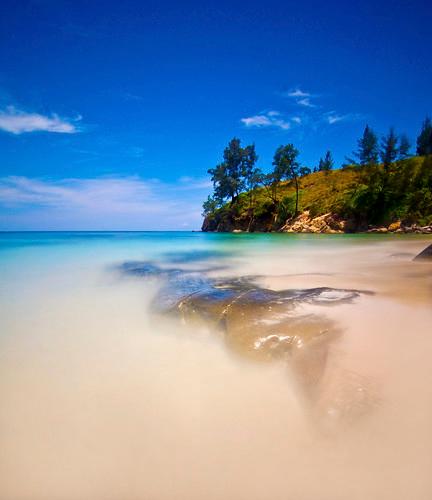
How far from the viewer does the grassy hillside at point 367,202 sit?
83.3 ft

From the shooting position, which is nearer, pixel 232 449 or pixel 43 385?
pixel 232 449

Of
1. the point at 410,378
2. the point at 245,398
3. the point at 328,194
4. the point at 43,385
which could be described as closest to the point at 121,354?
the point at 43,385

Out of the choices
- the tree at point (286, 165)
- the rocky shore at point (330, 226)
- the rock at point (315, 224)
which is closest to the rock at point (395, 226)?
the rocky shore at point (330, 226)

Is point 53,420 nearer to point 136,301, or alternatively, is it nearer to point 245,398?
point 245,398

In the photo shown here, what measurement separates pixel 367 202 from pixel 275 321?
31232 mm

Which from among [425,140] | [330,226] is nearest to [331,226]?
[330,226]

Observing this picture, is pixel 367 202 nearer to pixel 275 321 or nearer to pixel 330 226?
pixel 330 226

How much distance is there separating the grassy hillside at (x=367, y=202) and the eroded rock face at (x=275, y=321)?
26301mm

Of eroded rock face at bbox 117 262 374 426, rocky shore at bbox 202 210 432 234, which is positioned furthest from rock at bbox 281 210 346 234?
eroded rock face at bbox 117 262 374 426

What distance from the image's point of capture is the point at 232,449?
55.6 inches

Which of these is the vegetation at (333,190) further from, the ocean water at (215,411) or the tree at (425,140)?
the ocean water at (215,411)

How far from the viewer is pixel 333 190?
4094 cm

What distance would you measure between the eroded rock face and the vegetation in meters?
26.3

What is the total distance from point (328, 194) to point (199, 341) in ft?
138
